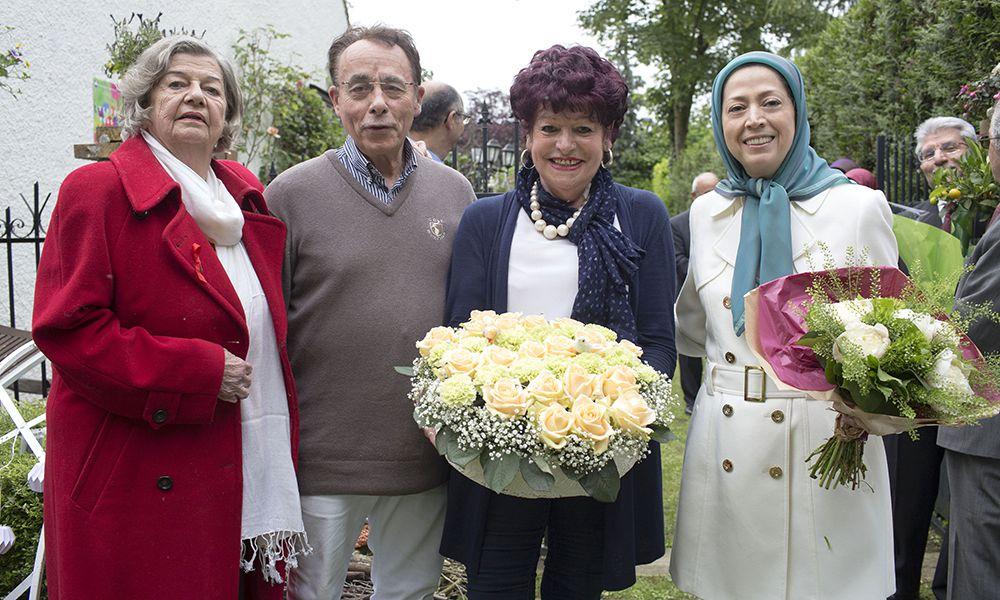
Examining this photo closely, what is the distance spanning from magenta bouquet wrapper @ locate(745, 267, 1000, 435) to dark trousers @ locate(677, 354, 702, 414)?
563 centimetres

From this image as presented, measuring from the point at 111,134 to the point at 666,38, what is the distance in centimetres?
2367

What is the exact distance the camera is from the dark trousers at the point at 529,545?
2479mm

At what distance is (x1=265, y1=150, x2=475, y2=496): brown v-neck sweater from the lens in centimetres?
263

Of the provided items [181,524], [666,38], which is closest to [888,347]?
[181,524]

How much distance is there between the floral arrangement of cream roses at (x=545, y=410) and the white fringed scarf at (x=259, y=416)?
0.54m

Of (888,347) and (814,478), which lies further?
(814,478)

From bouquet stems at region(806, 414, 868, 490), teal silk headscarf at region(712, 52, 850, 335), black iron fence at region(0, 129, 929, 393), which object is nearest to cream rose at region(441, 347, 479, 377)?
teal silk headscarf at region(712, 52, 850, 335)

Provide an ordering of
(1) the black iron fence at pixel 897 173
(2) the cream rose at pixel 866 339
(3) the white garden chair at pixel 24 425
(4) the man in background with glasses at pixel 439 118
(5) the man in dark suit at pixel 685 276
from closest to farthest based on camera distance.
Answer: (2) the cream rose at pixel 866 339 < (3) the white garden chair at pixel 24 425 < (4) the man in background with glasses at pixel 439 118 < (1) the black iron fence at pixel 897 173 < (5) the man in dark suit at pixel 685 276

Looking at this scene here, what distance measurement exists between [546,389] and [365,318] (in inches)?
32.5

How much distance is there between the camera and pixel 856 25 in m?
9.18

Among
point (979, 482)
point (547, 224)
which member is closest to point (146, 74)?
point (547, 224)

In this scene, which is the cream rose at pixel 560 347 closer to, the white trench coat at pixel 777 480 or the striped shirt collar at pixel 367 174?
the white trench coat at pixel 777 480

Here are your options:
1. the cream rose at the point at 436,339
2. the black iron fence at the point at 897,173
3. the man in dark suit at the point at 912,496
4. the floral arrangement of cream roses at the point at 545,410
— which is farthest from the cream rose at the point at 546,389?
the black iron fence at the point at 897,173

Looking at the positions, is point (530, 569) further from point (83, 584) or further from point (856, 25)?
point (856, 25)
